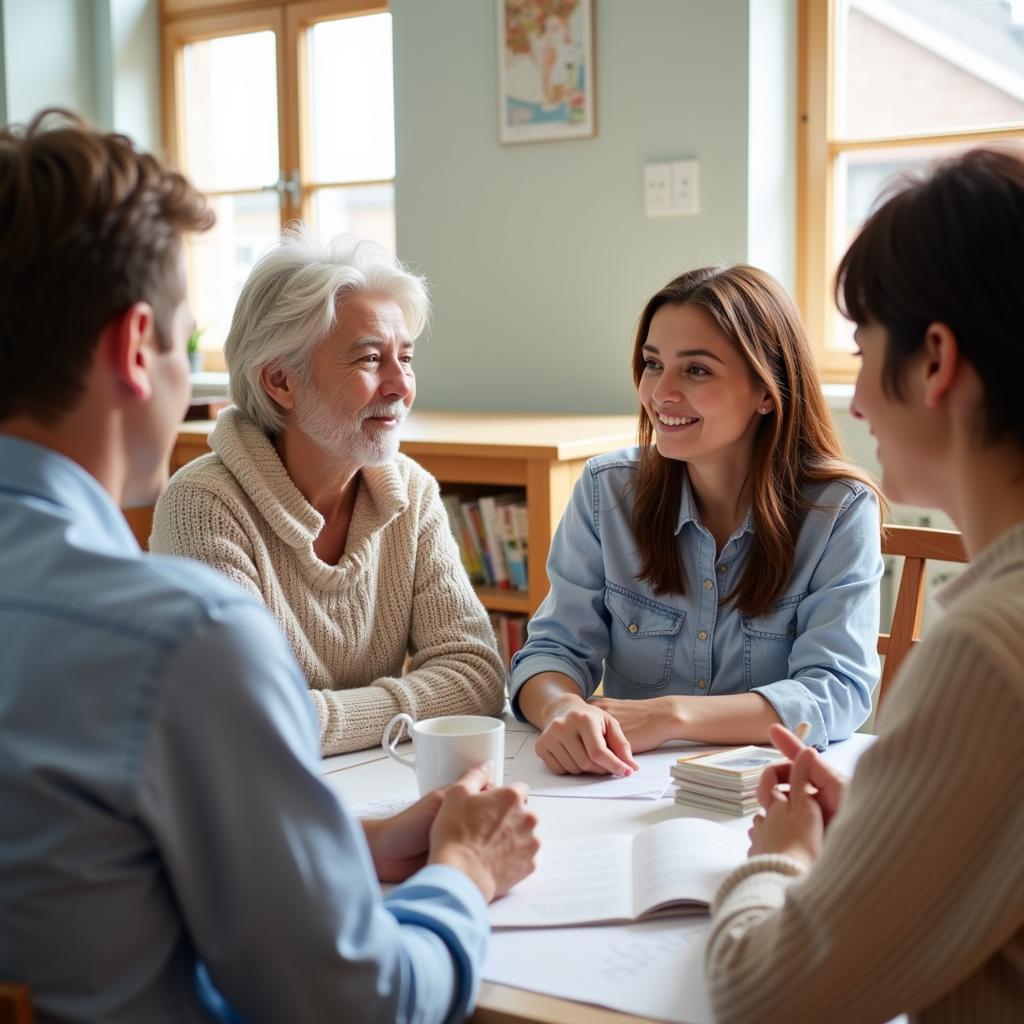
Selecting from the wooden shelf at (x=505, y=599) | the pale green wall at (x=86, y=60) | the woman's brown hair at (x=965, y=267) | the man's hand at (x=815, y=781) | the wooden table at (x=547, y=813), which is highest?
the pale green wall at (x=86, y=60)

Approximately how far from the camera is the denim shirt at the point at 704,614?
1684mm

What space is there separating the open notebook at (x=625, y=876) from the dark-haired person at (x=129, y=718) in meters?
0.19

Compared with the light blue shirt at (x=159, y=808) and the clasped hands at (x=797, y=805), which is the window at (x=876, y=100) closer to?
the clasped hands at (x=797, y=805)

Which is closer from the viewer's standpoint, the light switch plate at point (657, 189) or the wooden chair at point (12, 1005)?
the wooden chair at point (12, 1005)

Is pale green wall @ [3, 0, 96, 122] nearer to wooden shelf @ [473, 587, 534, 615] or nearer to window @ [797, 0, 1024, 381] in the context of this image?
wooden shelf @ [473, 587, 534, 615]

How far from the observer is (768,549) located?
1.76 metres

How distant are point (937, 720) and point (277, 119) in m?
3.99

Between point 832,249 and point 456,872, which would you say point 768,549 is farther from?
point 832,249

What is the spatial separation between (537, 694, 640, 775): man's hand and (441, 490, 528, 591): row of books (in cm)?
148

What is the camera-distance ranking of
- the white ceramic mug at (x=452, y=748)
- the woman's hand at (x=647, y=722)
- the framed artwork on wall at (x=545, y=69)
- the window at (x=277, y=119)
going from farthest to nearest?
the window at (x=277, y=119) < the framed artwork on wall at (x=545, y=69) < the woman's hand at (x=647, y=722) < the white ceramic mug at (x=452, y=748)

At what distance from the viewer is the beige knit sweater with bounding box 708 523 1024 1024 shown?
2.55 feet

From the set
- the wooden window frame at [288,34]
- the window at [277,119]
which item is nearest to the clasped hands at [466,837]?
the window at [277,119]

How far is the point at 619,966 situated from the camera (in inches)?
38.9

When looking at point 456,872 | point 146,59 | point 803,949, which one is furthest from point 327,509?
point 146,59
